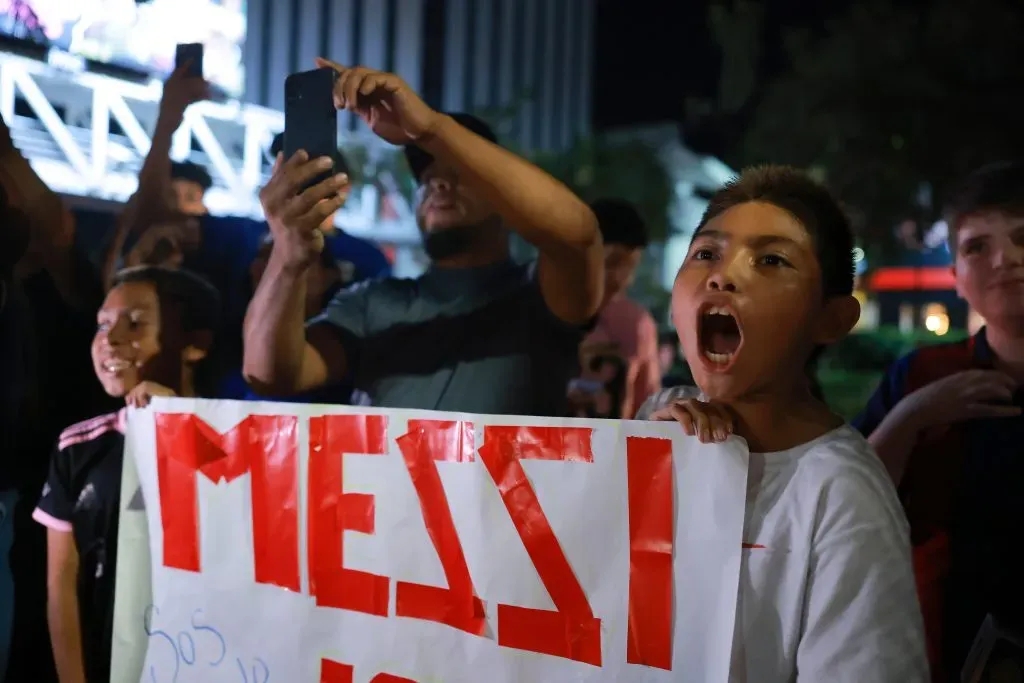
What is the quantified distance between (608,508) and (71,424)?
1.29 m

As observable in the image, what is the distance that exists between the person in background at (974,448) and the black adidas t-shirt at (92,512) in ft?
4.74

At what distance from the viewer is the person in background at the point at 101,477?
1.60m

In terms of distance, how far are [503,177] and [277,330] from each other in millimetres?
511

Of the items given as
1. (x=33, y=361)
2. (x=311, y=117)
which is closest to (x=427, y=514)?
(x=311, y=117)

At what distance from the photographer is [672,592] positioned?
1060 mm

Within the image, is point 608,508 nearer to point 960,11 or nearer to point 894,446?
point 894,446

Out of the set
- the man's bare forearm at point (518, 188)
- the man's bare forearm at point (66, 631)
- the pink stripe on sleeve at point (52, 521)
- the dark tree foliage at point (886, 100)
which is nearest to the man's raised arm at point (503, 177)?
the man's bare forearm at point (518, 188)

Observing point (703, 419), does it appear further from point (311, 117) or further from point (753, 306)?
point (311, 117)

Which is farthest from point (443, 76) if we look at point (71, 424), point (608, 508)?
point (608, 508)

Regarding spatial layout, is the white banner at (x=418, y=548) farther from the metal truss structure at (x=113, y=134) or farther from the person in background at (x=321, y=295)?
the metal truss structure at (x=113, y=134)

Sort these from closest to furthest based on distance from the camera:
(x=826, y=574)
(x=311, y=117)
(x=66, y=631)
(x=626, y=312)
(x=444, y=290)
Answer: (x=826, y=574) → (x=311, y=117) → (x=444, y=290) → (x=66, y=631) → (x=626, y=312)

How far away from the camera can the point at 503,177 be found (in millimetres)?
1297

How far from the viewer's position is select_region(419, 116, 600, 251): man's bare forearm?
1.30 metres

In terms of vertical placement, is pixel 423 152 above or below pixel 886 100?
below
